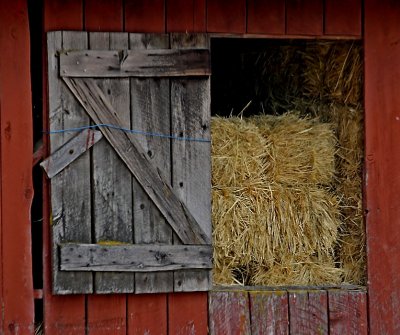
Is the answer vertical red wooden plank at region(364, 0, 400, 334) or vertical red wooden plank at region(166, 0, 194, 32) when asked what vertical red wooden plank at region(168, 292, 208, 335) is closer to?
vertical red wooden plank at region(364, 0, 400, 334)

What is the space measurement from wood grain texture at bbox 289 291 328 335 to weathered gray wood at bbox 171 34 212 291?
593mm

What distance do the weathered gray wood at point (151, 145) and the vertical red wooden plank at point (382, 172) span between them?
4.40 ft

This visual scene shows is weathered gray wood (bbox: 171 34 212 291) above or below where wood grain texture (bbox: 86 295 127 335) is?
above

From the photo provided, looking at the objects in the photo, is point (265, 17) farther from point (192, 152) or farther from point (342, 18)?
point (192, 152)

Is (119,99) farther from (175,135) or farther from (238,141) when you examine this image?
(238,141)

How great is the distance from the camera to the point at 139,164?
5.79 m

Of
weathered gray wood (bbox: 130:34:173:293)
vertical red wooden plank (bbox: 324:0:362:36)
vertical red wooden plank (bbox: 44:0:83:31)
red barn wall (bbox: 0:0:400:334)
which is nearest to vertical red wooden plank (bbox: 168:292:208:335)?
red barn wall (bbox: 0:0:400:334)

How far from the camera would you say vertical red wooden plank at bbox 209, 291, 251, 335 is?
594cm


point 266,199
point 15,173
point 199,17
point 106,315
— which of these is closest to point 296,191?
point 266,199

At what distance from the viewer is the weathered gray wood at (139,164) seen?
18.8 ft

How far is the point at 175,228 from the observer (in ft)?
19.2

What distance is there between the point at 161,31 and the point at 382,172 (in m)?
1.72

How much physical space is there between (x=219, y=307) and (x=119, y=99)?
1.46 meters

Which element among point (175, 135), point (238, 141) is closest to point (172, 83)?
point (175, 135)
